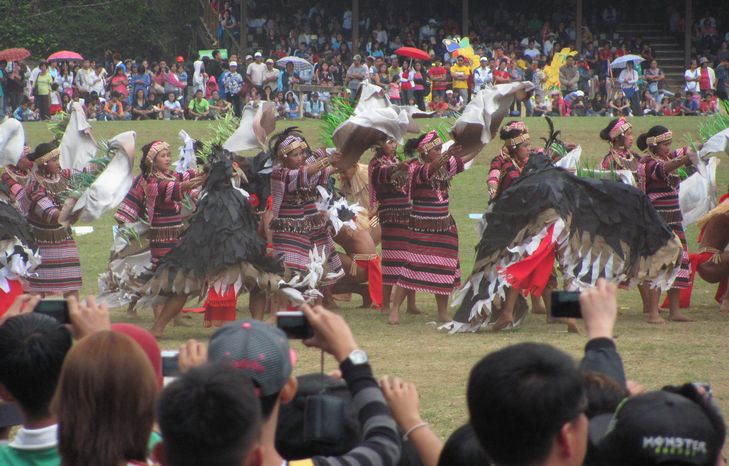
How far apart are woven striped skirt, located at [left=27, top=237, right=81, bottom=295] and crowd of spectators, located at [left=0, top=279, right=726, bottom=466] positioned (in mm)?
6879

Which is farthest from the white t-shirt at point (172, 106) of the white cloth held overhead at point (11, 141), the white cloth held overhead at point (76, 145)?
A: the white cloth held overhead at point (11, 141)

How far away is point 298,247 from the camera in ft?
30.8

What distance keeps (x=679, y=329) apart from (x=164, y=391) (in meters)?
7.16

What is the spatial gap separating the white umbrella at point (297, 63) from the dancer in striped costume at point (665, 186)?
1976cm

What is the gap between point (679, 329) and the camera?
9.00 m

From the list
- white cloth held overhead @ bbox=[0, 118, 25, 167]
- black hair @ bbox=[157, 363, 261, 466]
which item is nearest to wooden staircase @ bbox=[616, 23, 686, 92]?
white cloth held overhead @ bbox=[0, 118, 25, 167]

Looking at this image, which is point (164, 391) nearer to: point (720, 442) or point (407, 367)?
point (720, 442)

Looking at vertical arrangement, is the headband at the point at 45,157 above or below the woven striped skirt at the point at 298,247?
above

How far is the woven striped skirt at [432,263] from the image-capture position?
31.7ft

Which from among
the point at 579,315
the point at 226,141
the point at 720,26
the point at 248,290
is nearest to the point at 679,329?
the point at 248,290

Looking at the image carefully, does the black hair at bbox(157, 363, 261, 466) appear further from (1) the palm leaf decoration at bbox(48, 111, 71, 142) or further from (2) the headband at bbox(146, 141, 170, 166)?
(1) the palm leaf decoration at bbox(48, 111, 71, 142)

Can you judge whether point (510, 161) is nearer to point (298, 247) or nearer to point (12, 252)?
point (298, 247)

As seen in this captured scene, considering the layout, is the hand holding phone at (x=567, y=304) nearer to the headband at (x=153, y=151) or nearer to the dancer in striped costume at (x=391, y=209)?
the headband at (x=153, y=151)

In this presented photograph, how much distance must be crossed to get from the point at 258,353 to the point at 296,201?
6755 mm
